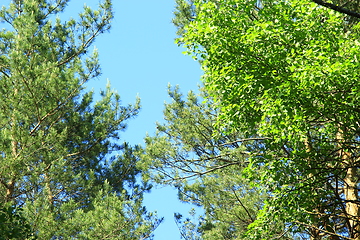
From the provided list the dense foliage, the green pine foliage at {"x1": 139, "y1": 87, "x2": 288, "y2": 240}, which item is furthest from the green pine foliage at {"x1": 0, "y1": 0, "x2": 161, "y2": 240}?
the dense foliage

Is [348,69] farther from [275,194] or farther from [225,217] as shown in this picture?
[225,217]

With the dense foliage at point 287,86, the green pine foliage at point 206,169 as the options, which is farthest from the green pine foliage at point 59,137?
the dense foliage at point 287,86

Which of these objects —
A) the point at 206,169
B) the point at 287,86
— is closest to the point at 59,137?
the point at 206,169

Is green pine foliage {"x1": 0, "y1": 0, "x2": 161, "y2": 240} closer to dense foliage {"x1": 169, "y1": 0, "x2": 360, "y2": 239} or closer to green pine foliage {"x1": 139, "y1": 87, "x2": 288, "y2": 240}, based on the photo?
green pine foliage {"x1": 139, "y1": 87, "x2": 288, "y2": 240}

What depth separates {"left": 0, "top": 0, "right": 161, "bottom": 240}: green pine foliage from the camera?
12.3 m

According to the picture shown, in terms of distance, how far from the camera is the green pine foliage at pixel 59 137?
1227 cm

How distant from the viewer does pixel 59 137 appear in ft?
44.1

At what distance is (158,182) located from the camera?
1295cm

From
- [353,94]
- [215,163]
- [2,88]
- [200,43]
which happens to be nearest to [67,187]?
[2,88]

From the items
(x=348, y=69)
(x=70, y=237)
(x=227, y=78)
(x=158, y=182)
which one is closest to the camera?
(x=348, y=69)

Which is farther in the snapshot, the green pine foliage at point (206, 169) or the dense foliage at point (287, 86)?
the green pine foliage at point (206, 169)

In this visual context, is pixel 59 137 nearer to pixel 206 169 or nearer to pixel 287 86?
pixel 206 169

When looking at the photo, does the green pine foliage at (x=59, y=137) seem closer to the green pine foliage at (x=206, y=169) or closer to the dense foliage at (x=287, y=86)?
the green pine foliage at (x=206, y=169)

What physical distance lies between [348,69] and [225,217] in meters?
7.45
